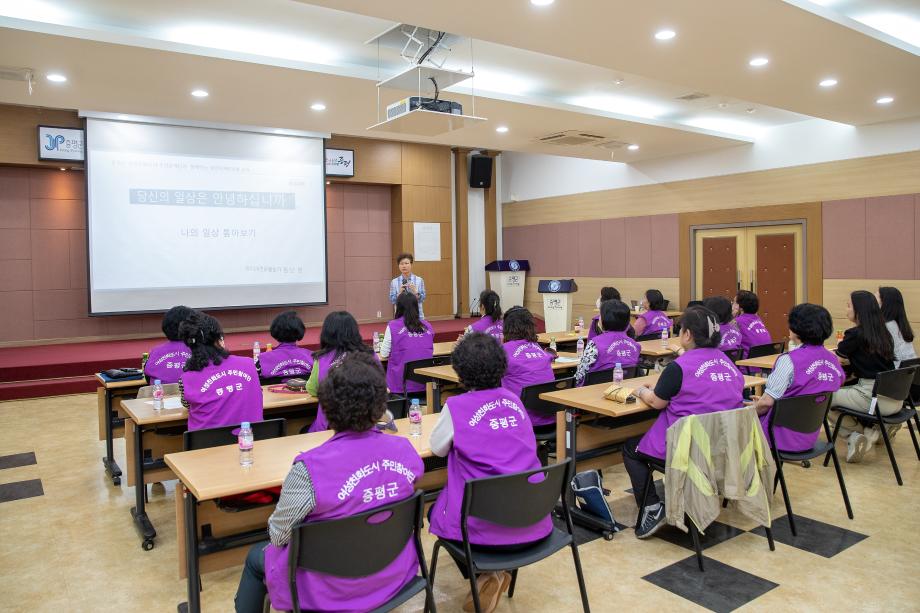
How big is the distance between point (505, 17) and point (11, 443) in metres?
5.34

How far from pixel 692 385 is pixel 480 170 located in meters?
9.70

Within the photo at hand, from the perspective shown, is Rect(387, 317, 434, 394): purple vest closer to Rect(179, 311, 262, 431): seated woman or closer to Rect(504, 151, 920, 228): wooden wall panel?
Rect(179, 311, 262, 431): seated woman

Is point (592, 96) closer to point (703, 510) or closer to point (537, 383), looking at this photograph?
point (537, 383)

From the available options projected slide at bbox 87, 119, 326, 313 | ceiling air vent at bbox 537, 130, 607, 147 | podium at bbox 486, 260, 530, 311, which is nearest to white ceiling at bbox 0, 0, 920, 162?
ceiling air vent at bbox 537, 130, 607, 147

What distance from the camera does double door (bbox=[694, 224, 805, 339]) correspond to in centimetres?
906

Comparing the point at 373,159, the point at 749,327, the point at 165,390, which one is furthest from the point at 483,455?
the point at 373,159

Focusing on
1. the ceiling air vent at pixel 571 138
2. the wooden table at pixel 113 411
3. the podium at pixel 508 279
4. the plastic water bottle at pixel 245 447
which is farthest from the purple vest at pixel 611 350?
the podium at pixel 508 279

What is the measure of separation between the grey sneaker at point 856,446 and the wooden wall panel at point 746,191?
14.6ft

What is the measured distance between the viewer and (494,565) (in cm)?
236

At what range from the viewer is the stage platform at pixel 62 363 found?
24.3 ft

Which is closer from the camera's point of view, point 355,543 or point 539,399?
point 355,543

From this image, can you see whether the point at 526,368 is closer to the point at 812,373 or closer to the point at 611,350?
the point at 611,350

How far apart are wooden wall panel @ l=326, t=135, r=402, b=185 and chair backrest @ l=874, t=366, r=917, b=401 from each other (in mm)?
8263

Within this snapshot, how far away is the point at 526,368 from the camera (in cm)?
413
